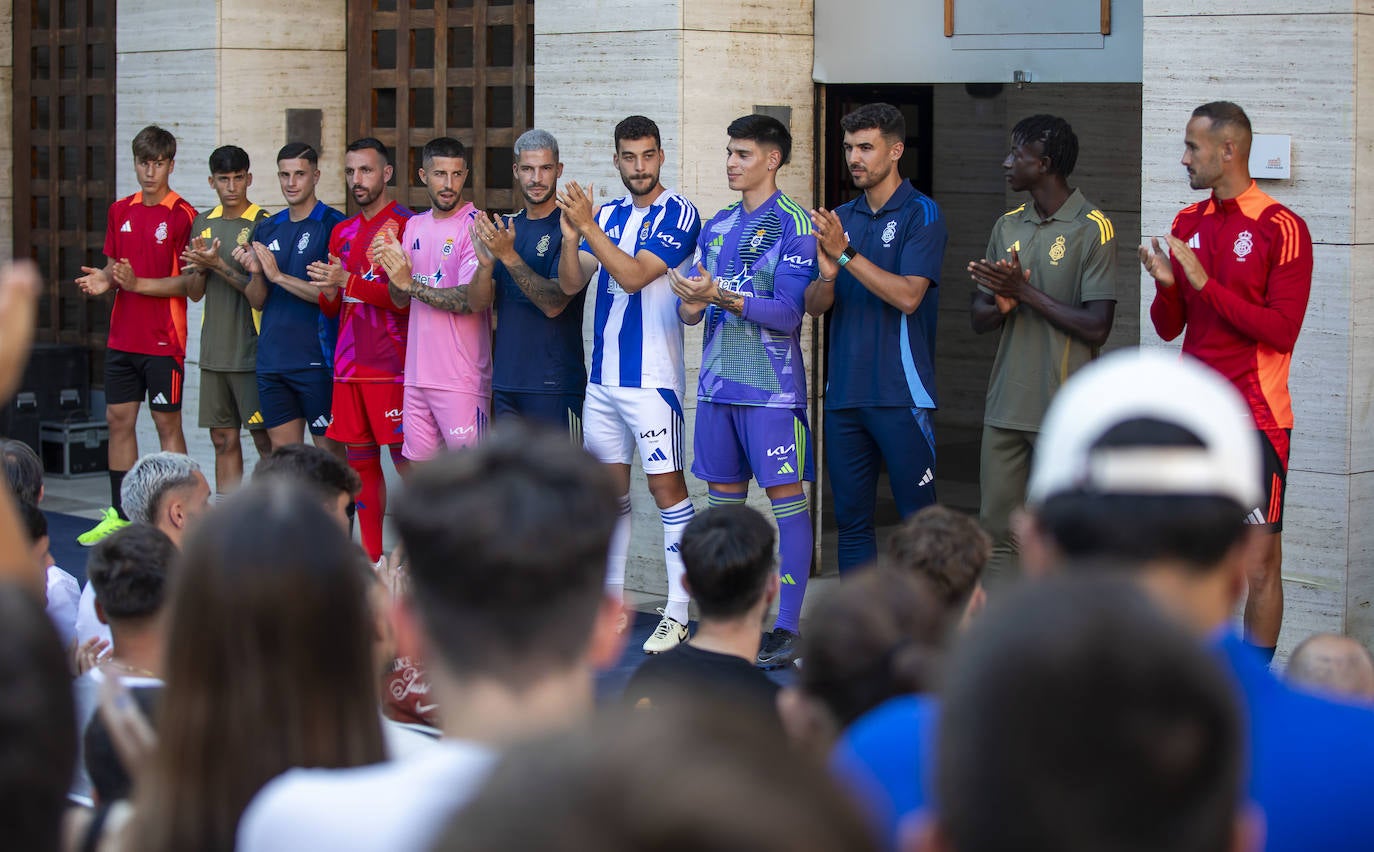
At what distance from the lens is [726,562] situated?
3.57 metres

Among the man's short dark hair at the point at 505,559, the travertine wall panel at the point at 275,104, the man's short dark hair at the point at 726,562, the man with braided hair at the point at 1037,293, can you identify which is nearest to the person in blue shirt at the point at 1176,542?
the man's short dark hair at the point at 505,559

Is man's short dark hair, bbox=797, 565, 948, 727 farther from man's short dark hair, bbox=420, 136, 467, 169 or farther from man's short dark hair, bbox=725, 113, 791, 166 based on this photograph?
man's short dark hair, bbox=420, 136, 467, 169

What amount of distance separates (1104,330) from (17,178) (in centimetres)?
843

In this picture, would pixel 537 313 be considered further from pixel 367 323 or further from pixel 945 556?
pixel 945 556

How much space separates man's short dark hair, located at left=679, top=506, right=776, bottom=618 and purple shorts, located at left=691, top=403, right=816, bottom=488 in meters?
2.66

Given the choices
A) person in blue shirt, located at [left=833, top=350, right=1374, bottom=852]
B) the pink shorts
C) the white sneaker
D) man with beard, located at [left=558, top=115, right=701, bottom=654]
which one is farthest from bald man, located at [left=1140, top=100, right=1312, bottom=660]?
person in blue shirt, located at [left=833, top=350, right=1374, bottom=852]

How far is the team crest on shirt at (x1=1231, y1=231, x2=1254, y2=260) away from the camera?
17.7 feet

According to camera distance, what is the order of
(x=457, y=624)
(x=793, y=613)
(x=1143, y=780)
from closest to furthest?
1. (x=1143, y=780)
2. (x=457, y=624)
3. (x=793, y=613)

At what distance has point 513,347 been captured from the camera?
23.2ft

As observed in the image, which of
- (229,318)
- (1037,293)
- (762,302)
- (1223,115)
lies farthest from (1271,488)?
(229,318)

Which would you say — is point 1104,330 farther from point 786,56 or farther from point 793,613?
point 786,56

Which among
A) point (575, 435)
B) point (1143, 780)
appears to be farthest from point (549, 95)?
point (1143, 780)

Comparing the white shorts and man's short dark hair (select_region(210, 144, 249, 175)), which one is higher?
man's short dark hair (select_region(210, 144, 249, 175))

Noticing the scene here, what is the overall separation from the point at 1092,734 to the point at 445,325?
6.13 m
